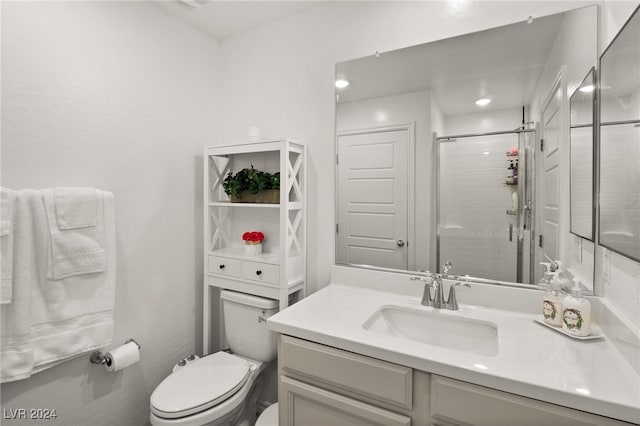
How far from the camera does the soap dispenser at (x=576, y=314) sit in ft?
3.53

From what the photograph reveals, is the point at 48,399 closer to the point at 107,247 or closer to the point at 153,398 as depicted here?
the point at 153,398

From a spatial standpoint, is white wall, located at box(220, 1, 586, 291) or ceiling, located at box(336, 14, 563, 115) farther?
white wall, located at box(220, 1, 586, 291)

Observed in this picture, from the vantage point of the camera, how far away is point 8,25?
1318 mm

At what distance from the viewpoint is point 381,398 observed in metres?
1.06

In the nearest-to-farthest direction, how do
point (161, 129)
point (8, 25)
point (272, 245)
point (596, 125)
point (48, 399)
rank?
point (596, 125), point (8, 25), point (48, 399), point (161, 129), point (272, 245)

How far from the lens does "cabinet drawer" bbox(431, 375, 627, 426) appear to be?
2.67ft

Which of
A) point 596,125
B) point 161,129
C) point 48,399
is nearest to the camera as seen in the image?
point 596,125

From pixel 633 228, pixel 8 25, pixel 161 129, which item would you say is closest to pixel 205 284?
pixel 161 129

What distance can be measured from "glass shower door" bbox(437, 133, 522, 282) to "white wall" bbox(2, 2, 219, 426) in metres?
1.53

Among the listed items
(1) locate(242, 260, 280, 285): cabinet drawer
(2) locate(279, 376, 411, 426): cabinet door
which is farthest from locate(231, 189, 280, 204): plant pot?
(2) locate(279, 376, 411, 426): cabinet door

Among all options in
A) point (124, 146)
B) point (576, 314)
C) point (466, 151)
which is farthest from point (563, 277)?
point (124, 146)

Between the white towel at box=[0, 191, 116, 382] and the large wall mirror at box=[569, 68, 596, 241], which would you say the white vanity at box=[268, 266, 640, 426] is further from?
the white towel at box=[0, 191, 116, 382]

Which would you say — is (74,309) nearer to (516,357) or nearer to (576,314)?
(516,357)

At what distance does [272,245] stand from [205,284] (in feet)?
1.57
